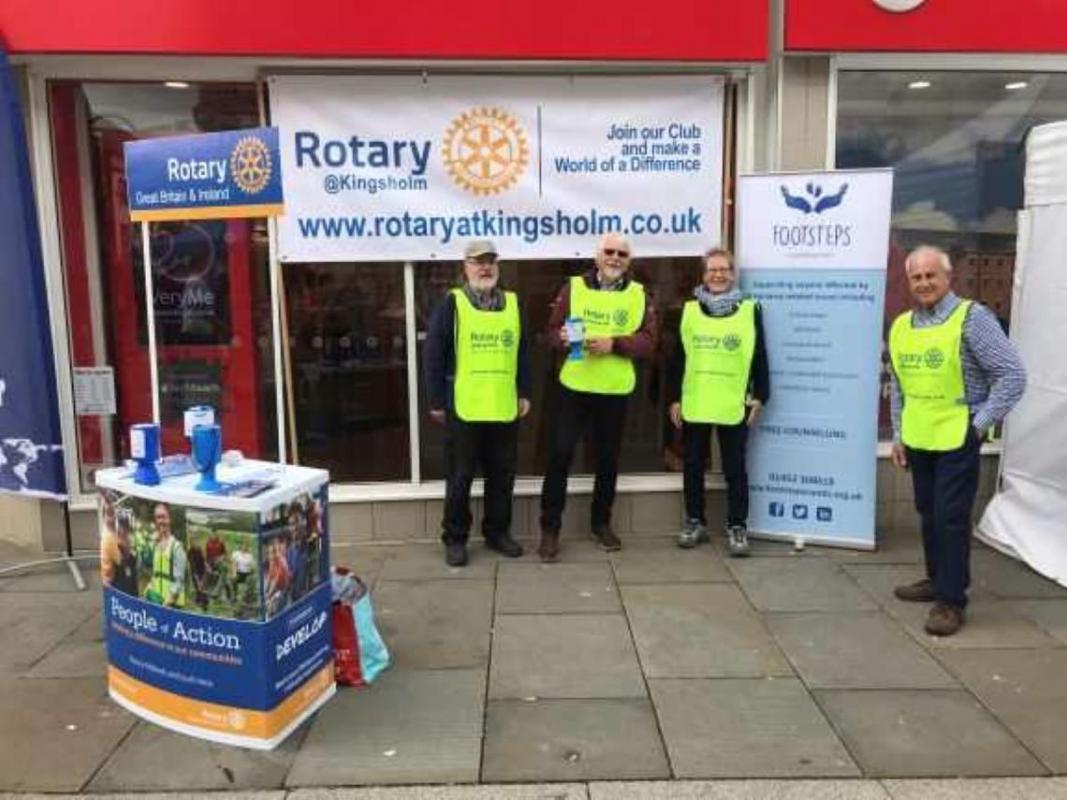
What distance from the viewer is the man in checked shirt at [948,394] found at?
4.31 meters

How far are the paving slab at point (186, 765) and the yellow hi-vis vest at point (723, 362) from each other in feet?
9.58

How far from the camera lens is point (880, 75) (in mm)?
5824

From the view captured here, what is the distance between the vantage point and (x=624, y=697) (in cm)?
386

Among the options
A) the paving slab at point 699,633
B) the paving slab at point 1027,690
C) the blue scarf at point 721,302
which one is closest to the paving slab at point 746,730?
the paving slab at point 699,633

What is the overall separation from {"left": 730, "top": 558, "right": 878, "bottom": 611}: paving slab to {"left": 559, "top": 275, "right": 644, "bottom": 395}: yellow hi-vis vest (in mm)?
1274

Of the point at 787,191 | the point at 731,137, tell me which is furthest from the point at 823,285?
the point at 731,137

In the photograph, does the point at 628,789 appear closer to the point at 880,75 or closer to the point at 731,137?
the point at 731,137

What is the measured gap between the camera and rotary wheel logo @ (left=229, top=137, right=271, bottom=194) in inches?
153

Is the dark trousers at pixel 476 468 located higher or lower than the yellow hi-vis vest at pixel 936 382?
lower

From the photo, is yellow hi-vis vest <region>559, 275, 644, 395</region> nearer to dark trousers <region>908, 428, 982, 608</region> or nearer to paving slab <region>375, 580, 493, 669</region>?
paving slab <region>375, 580, 493, 669</region>

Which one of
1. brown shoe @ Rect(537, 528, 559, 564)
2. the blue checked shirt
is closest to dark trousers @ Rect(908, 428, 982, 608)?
the blue checked shirt

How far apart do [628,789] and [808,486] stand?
2.89 metres

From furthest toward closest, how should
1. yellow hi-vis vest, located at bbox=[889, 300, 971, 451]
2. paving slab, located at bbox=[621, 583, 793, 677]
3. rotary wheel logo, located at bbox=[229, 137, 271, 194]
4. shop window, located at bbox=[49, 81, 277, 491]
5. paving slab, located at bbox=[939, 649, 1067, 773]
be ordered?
shop window, located at bbox=[49, 81, 277, 491]
yellow hi-vis vest, located at bbox=[889, 300, 971, 451]
paving slab, located at bbox=[621, 583, 793, 677]
rotary wheel logo, located at bbox=[229, 137, 271, 194]
paving slab, located at bbox=[939, 649, 1067, 773]

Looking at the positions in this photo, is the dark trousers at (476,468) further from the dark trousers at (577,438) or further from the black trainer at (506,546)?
the dark trousers at (577,438)
